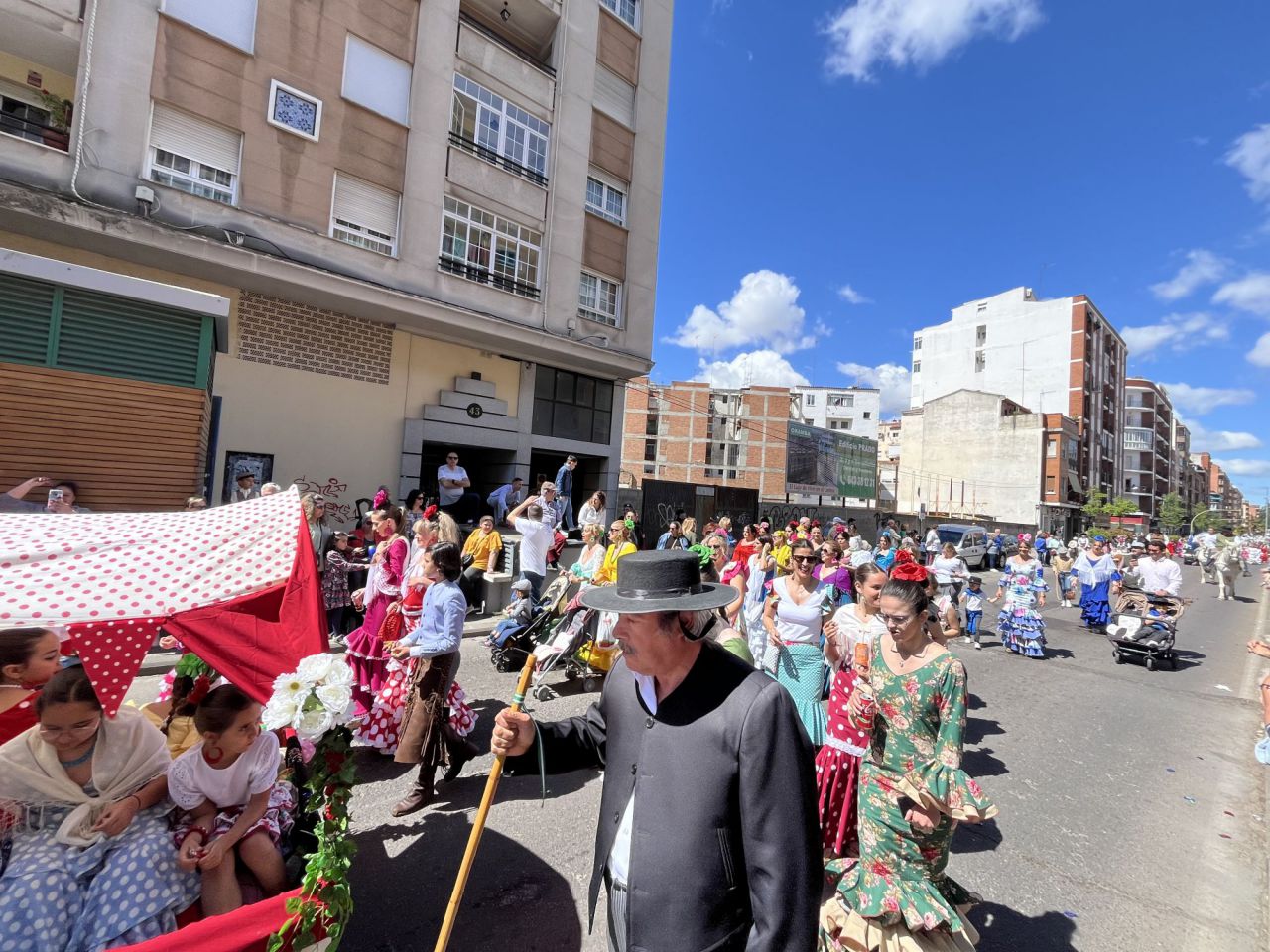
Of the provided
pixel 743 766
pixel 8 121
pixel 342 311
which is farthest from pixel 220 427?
pixel 743 766

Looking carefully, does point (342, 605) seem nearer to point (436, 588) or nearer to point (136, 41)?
point (436, 588)

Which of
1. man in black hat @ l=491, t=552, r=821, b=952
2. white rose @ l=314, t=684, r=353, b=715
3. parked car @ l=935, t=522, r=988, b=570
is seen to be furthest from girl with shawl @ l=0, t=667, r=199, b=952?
parked car @ l=935, t=522, r=988, b=570

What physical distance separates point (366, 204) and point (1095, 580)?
1723 cm

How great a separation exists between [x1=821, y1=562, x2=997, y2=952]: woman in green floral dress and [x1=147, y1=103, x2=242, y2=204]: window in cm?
1312

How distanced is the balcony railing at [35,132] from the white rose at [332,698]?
41.0 ft

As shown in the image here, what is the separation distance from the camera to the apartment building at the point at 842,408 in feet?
245

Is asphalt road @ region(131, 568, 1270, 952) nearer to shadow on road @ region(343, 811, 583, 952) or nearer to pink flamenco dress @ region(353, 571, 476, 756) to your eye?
shadow on road @ region(343, 811, 583, 952)

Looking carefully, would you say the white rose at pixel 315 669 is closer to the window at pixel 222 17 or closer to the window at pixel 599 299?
the window at pixel 222 17

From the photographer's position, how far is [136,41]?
33.2 ft

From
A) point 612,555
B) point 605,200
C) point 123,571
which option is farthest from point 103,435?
point 605,200

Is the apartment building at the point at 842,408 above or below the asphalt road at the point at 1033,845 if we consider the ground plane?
above

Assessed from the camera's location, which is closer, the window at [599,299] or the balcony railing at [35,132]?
the balcony railing at [35,132]

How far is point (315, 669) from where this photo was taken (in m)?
2.35

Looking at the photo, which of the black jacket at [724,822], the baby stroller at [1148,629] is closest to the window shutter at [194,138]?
the black jacket at [724,822]
